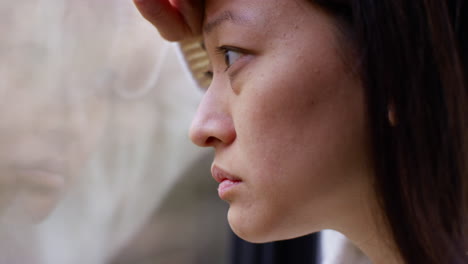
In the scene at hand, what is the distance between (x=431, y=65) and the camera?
601mm

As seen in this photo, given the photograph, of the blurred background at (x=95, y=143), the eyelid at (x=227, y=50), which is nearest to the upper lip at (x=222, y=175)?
the eyelid at (x=227, y=50)

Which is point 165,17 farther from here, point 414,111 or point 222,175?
point 414,111

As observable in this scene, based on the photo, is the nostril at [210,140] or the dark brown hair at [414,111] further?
the nostril at [210,140]

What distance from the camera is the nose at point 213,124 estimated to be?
663mm

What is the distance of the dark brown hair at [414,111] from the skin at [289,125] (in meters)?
0.02

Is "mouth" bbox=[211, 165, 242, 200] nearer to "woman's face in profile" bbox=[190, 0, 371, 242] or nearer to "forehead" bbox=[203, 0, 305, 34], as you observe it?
"woman's face in profile" bbox=[190, 0, 371, 242]

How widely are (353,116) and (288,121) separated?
77 millimetres

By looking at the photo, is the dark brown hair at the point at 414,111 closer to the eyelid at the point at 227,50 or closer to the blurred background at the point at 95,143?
the eyelid at the point at 227,50

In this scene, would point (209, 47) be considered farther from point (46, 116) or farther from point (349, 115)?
point (46, 116)

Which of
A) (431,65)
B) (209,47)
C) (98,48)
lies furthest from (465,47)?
(98,48)

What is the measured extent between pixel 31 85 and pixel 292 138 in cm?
52

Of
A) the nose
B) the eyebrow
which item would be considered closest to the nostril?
the nose

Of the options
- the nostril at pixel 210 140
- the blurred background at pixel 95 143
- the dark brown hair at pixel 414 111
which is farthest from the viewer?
the blurred background at pixel 95 143

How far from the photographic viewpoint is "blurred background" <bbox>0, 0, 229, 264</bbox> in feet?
2.94
